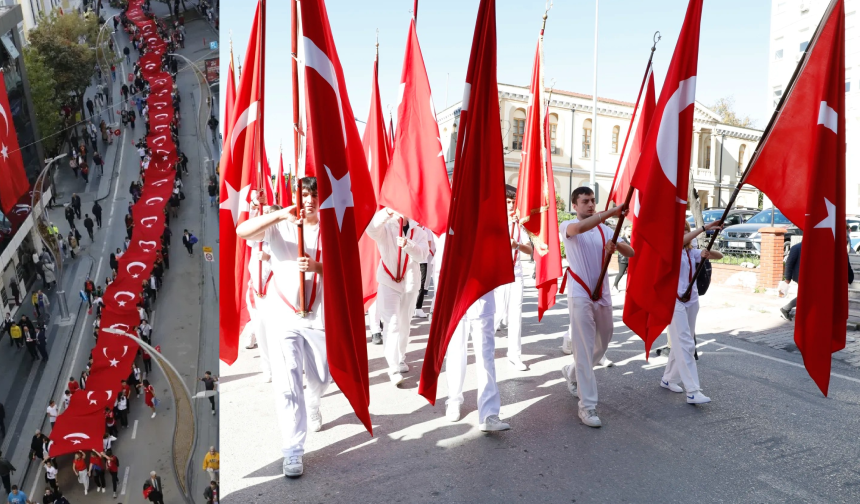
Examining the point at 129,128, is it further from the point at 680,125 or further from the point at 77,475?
the point at 680,125

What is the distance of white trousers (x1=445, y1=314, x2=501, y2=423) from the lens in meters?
5.26

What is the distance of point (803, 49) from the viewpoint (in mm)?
31781

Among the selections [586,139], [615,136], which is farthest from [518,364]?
[615,136]

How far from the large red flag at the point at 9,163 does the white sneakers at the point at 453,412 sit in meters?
3.74

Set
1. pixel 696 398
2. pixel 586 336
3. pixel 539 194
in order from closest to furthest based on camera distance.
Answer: pixel 586 336, pixel 696 398, pixel 539 194

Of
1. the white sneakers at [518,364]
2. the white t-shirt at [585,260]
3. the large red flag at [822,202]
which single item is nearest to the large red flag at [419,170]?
the white t-shirt at [585,260]

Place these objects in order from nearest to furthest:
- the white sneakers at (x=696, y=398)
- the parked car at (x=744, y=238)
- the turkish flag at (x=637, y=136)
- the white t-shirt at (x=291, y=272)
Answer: the white t-shirt at (x=291, y=272) < the white sneakers at (x=696, y=398) < the turkish flag at (x=637, y=136) < the parked car at (x=744, y=238)

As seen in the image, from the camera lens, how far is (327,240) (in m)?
4.20

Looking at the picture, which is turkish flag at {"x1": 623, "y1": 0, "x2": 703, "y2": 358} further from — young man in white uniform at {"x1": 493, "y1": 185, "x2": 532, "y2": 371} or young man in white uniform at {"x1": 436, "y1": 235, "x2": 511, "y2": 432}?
young man in white uniform at {"x1": 493, "y1": 185, "x2": 532, "y2": 371}

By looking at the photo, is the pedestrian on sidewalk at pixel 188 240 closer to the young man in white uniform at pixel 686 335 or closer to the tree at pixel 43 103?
the tree at pixel 43 103

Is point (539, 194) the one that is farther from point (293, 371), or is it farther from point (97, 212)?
point (97, 212)

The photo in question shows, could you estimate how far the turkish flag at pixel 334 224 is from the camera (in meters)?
4.20

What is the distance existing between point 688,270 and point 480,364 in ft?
8.29

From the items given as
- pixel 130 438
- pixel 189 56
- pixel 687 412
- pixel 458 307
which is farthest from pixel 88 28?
pixel 687 412
